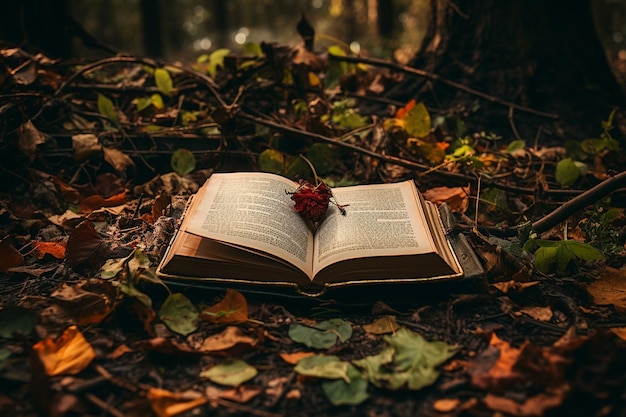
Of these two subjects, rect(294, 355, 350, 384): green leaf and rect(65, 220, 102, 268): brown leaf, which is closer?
rect(294, 355, 350, 384): green leaf

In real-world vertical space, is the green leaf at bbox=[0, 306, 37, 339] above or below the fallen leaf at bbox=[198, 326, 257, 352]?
above

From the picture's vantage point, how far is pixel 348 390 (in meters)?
1.29

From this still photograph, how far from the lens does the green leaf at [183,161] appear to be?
104 inches

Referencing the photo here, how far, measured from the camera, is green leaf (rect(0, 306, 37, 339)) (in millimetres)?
1448

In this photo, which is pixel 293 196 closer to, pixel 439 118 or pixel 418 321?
pixel 418 321

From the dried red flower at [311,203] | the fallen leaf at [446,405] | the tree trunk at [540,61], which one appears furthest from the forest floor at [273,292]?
the dried red flower at [311,203]

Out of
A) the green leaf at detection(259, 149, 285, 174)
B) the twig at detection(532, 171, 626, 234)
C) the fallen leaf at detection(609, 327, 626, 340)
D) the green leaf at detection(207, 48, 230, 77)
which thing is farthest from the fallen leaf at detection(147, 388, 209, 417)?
the green leaf at detection(207, 48, 230, 77)

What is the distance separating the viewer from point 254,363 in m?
1.43

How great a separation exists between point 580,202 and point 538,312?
526mm

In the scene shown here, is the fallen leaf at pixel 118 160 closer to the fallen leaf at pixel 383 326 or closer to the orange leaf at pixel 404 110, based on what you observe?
the orange leaf at pixel 404 110

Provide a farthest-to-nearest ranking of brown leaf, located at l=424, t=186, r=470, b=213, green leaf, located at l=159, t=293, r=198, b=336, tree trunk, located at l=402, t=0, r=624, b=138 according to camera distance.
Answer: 1. tree trunk, located at l=402, t=0, r=624, b=138
2. brown leaf, located at l=424, t=186, r=470, b=213
3. green leaf, located at l=159, t=293, r=198, b=336

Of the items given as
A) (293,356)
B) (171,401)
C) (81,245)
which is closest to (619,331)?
(293,356)

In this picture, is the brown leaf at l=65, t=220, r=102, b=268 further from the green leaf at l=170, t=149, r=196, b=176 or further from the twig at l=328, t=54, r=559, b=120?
the twig at l=328, t=54, r=559, b=120

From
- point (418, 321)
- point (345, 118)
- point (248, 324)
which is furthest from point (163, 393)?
point (345, 118)
